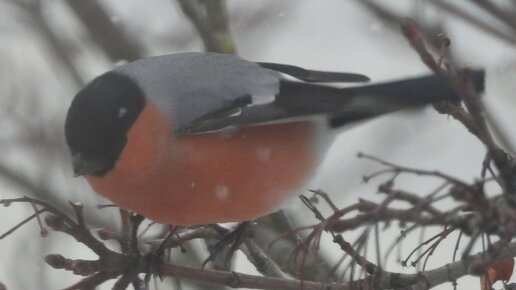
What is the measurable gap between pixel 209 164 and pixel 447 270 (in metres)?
0.63

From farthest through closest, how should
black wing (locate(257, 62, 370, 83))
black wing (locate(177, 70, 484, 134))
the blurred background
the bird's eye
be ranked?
the blurred background → black wing (locate(257, 62, 370, 83)) → the bird's eye → black wing (locate(177, 70, 484, 134))

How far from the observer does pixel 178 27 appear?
3.45 metres

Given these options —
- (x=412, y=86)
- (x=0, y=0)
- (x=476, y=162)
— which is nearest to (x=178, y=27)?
(x=0, y=0)

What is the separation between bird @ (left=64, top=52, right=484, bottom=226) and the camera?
185cm

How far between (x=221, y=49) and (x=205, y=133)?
2.07 feet

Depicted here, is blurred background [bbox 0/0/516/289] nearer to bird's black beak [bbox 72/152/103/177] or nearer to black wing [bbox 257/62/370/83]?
black wing [bbox 257/62/370/83]

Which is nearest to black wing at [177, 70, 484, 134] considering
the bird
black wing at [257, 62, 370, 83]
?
the bird

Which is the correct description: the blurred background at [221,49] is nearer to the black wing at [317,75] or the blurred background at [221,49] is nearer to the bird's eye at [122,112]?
the black wing at [317,75]

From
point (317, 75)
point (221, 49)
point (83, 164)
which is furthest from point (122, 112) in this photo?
point (221, 49)

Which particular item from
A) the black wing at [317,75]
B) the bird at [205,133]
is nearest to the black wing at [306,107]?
the bird at [205,133]

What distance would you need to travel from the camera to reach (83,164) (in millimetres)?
1854

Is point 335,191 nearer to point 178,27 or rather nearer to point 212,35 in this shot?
point 178,27

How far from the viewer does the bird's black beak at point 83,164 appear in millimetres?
1850

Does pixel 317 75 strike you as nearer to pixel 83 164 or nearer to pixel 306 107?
pixel 306 107
